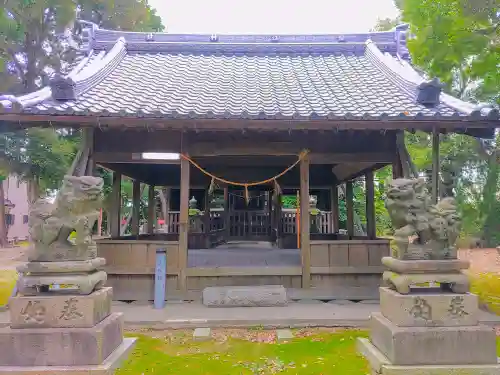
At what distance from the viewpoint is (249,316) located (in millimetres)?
6766

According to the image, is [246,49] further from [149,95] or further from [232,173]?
[149,95]

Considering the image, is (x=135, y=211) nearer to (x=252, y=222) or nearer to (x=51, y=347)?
(x=252, y=222)

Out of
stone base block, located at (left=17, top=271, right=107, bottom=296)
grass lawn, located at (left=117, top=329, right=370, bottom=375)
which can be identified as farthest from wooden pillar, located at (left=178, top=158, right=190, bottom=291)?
stone base block, located at (left=17, top=271, right=107, bottom=296)

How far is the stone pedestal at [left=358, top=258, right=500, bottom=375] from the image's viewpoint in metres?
4.38

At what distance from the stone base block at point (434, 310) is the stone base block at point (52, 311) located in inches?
147

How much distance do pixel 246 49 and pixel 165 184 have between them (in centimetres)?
557

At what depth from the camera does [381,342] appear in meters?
4.81

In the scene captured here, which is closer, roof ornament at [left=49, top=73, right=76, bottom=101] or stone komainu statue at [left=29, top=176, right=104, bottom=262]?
stone komainu statue at [left=29, top=176, right=104, bottom=262]

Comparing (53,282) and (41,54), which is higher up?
(41,54)

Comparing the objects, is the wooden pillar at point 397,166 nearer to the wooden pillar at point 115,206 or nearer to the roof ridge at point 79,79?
the roof ridge at point 79,79

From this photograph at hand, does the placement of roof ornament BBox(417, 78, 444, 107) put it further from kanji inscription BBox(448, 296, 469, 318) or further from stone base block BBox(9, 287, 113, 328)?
stone base block BBox(9, 287, 113, 328)

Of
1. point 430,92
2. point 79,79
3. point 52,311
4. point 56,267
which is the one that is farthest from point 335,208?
point 52,311

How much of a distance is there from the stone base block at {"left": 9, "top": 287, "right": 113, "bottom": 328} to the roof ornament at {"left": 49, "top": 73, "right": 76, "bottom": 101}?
13.9ft

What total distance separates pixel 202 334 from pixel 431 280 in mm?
3517
